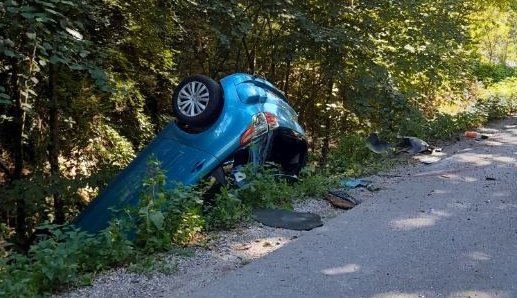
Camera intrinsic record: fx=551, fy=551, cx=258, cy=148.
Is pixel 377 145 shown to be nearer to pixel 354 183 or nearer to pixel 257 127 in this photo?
pixel 354 183

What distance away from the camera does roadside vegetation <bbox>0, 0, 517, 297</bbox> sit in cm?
445

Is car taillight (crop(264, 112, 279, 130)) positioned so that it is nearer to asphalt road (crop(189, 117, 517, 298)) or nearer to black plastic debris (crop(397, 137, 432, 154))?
asphalt road (crop(189, 117, 517, 298))

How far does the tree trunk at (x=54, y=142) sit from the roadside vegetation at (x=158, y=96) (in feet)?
0.07

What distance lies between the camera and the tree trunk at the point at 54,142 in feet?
25.5

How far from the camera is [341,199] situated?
236 inches

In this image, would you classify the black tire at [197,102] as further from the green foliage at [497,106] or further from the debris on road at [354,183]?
the green foliage at [497,106]

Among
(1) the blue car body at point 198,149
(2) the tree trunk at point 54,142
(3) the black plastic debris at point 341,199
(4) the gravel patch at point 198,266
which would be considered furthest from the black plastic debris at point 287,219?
(2) the tree trunk at point 54,142

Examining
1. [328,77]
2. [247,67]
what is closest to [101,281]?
[328,77]

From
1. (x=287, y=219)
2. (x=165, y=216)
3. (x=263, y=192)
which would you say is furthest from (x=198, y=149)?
(x=165, y=216)

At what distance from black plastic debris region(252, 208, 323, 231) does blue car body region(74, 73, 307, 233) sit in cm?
82

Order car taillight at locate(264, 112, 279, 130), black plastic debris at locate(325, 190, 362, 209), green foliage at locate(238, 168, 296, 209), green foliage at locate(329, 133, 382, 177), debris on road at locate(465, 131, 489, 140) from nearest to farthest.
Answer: green foliage at locate(238, 168, 296, 209)
black plastic debris at locate(325, 190, 362, 209)
car taillight at locate(264, 112, 279, 130)
green foliage at locate(329, 133, 382, 177)
debris on road at locate(465, 131, 489, 140)

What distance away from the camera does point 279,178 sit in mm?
6465

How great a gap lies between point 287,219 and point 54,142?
449cm

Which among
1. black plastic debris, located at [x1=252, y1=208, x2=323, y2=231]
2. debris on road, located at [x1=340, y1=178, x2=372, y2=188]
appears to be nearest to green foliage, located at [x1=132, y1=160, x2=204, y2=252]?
black plastic debris, located at [x1=252, y1=208, x2=323, y2=231]
